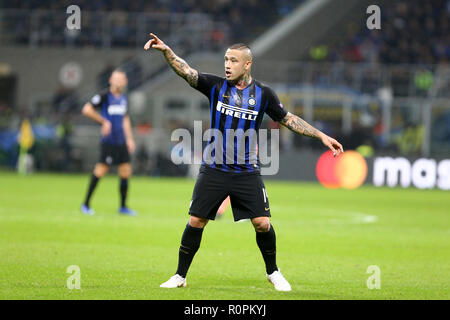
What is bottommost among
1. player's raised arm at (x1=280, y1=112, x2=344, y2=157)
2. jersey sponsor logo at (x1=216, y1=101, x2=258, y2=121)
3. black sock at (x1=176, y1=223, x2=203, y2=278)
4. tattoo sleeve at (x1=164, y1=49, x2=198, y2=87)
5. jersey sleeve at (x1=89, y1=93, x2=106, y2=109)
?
black sock at (x1=176, y1=223, x2=203, y2=278)

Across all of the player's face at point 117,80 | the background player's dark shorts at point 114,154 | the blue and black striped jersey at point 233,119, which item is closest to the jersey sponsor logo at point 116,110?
the player's face at point 117,80

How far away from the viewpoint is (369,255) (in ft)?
33.3

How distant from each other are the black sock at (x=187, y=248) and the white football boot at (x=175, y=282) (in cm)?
6

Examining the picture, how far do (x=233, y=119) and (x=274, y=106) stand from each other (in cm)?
43

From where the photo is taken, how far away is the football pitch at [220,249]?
733cm

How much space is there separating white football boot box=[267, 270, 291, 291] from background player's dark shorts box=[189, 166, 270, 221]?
570mm

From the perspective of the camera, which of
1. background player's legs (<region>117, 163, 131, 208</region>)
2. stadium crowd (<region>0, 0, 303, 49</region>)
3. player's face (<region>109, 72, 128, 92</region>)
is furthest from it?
stadium crowd (<region>0, 0, 303, 49</region>)

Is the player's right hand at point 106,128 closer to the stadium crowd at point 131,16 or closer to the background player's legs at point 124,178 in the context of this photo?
the background player's legs at point 124,178

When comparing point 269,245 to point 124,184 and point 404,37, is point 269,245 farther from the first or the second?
point 404,37

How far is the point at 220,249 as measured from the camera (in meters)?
10.4

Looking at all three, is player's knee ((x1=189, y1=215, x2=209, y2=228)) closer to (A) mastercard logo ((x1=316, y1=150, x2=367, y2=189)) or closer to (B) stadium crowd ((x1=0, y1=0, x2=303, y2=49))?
(A) mastercard logo ((x1=316, y1=150, x2=367, y2=189))

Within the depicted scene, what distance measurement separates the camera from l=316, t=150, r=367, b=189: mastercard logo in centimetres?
2512

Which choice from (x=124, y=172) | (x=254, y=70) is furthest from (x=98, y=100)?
(x=254, y=70)

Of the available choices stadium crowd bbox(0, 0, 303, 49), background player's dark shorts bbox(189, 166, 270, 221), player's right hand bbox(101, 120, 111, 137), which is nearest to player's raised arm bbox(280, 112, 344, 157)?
background player's dark shorts bbox(189, 166, 270, 221)
